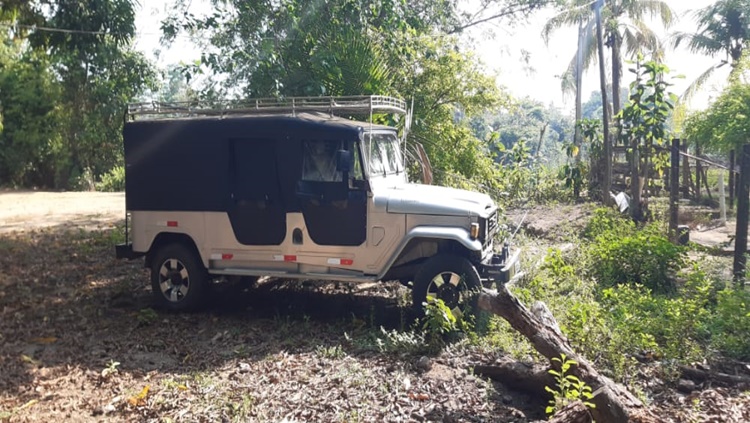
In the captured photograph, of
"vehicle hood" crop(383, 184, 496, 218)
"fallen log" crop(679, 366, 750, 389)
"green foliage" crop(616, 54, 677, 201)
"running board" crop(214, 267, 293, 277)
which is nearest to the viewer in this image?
"fallen log" crop(679, 366, 750, 389)

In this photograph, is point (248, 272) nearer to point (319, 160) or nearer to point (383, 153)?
point (319, 160)

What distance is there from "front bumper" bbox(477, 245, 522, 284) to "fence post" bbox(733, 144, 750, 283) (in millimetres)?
2517

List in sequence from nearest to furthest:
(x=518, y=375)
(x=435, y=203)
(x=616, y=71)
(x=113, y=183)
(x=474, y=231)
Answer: (x=518, y=375), (x=474, y=231), (x=435, y=203), (x=616, y=71), (x=113, y=183)

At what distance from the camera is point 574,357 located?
176 inches

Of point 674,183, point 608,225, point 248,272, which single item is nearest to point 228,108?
point 248,272

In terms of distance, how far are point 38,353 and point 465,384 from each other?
4305 mm

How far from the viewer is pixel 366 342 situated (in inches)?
237

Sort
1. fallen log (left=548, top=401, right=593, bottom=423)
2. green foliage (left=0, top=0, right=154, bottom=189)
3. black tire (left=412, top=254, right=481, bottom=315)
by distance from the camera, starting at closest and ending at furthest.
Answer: fallen log (left=548, top=401, right=593, bottom=423)
black tire (left=412, top=254, right=481, bottom=315)
green foliage (left=0, top=0, right=154, bottom=189)

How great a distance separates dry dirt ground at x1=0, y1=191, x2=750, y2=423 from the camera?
457 cm

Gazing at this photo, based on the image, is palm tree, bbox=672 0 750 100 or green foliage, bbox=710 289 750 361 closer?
green foliage, bbox=710 289 750 361

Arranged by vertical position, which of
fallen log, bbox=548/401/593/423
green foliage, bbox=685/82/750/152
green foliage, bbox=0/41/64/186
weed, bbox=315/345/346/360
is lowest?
weed, bbox=315/345/346/360

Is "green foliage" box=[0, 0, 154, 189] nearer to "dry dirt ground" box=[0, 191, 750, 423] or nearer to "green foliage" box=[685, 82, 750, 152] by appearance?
"dry dirt ground" box=[0, 191, 750, 423]

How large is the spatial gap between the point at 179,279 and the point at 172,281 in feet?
0.32

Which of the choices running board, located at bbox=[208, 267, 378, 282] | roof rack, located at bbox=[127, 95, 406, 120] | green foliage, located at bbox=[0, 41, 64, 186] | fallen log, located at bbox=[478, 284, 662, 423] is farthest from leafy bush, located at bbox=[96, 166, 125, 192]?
fallen log, located at bbox=[478, 284, 662, 423]
